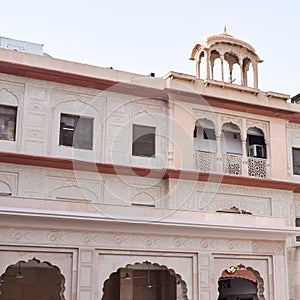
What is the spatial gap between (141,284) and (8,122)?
19.8 feet

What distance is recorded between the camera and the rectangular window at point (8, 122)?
1445 centimetres

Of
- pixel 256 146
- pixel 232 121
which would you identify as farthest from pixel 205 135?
pixel 256 146

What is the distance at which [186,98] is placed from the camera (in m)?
16.4

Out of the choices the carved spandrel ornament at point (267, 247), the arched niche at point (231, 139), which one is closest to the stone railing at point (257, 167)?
the arched niche at point (231, 139)

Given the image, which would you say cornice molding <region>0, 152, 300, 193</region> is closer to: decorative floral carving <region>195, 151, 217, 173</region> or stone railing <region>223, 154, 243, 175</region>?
decorative floral carving <region>195, 151, 217, 173</region>

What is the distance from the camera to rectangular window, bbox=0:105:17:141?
47.4ft

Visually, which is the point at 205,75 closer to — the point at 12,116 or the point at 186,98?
the point at 186,98

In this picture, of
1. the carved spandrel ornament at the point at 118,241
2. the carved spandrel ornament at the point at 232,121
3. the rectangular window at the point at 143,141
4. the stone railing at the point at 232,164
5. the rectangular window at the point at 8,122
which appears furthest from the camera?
the carved spandrel ornament at the point at 232,121

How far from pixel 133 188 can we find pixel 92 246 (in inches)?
194

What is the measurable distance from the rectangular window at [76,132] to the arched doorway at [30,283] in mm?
3428

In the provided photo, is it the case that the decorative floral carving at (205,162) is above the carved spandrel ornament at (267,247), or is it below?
above

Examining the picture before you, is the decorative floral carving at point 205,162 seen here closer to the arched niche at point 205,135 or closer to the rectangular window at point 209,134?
the arched niche at point 205,135

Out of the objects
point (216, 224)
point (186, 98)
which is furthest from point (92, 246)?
point (186, 98)

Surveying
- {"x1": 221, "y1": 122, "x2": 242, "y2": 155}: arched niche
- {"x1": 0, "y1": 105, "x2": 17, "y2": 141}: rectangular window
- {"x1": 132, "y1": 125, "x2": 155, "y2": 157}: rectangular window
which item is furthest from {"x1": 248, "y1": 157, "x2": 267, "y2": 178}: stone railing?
{"x1": 0, "y1": 105, "x2": 17, "y2": 141}: rectangular window
